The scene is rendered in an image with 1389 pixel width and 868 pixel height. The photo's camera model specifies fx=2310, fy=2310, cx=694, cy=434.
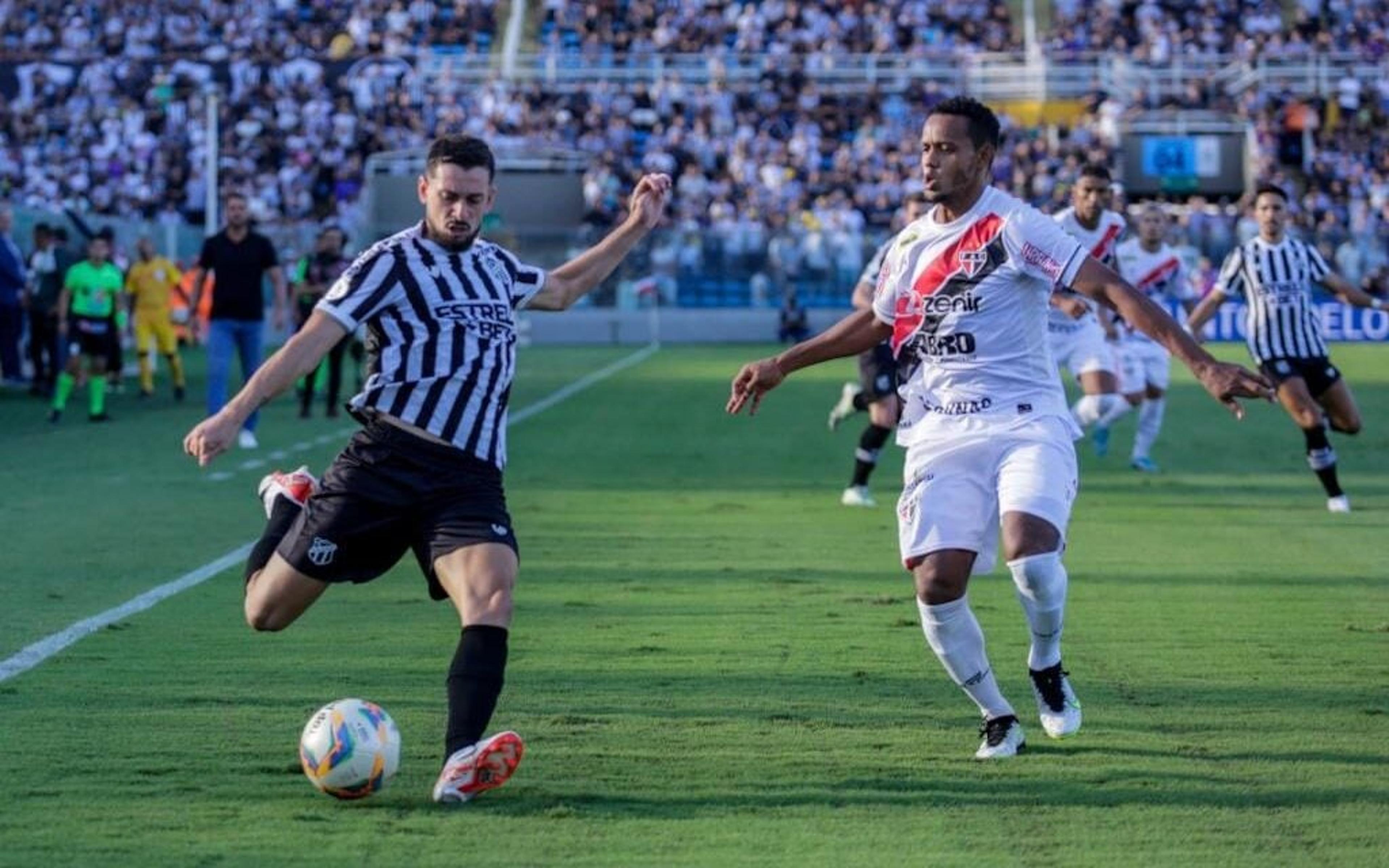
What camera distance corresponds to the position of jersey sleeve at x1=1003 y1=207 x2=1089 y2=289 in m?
7.48

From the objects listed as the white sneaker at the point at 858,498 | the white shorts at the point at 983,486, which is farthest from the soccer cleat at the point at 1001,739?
the white sneaker at the point at 858,498

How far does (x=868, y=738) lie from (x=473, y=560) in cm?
162

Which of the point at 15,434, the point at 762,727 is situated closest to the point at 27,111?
the point at 15,434

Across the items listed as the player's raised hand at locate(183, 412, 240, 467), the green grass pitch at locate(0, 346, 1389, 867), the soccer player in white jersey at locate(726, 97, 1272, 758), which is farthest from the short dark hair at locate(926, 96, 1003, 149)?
the player's raised hand at locate(183, 412, 240, 467)

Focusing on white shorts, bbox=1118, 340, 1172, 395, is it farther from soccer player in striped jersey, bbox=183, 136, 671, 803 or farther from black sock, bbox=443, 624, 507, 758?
black sock, bbox=443, 624, 507, 758

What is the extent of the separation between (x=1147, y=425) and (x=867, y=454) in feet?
13.8

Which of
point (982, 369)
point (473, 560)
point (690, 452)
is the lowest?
point (690, 452)

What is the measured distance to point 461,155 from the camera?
284 inches

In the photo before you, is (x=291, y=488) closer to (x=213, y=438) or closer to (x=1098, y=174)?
(x=213, y=438)

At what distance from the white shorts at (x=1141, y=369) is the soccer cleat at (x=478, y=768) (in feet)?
44.4

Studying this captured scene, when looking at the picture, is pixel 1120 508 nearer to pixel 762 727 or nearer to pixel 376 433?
pixel 762 727

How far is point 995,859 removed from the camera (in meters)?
6.14

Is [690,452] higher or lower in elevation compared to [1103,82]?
lower

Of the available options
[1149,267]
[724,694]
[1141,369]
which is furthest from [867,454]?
[724,694]
